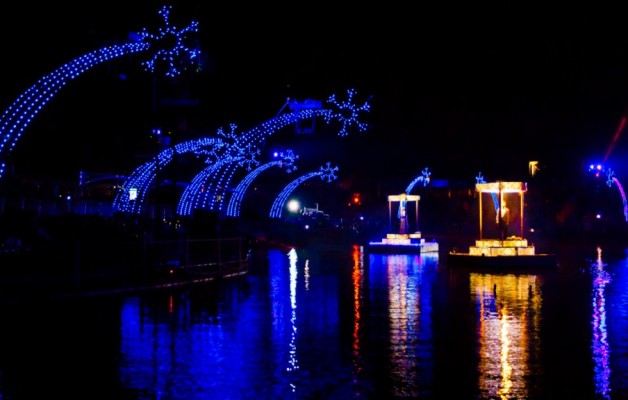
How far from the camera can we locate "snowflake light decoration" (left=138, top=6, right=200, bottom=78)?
25359mm

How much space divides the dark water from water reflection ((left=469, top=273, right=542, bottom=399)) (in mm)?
36

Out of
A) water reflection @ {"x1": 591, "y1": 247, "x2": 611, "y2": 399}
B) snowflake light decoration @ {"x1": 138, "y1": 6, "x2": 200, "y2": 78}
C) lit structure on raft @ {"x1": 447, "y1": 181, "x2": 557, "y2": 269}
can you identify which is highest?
snowflake light decoration @ {"x1": 138, "y1": 6, "x2": 200, "y2": 78}

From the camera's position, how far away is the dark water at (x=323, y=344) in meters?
10.1

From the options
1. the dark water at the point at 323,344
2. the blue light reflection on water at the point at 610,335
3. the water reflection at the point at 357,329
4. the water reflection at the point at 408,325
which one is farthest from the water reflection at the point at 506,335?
the water reflection at the point at 357,329

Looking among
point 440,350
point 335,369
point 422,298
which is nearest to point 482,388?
point 335,369

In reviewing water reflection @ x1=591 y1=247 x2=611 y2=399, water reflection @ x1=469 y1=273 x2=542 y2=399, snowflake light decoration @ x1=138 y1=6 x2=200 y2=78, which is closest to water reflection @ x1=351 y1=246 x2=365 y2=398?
water reflection @ x1=469 y1=273 x2=542 y2=399

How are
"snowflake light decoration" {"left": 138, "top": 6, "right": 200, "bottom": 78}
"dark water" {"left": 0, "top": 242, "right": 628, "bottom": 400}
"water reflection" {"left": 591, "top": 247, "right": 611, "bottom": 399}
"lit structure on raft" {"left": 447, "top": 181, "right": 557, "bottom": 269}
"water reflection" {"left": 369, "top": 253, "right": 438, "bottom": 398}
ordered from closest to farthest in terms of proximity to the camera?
"dark water" {"left": 0, "top": 242, "right": 628, "bottom": 400} → "water reflection" {"left": 591, "top": 247, "right": 611, "bottom": 399} → "water reflection" {"left": 369, "top": 253, "right": 438, "bottom": 398} → "snowflake light decoration" {"left": 138, "top": 6, "right": 200, "bottom": 78} → "lit structure on raft" {"left": 447, "top": 181, "right": 557, "bottom": 269}

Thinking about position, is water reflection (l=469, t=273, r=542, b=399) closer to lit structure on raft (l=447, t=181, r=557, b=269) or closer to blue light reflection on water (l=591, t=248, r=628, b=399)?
blue light reflection on water (l=591, t=248, r=628, b=399)

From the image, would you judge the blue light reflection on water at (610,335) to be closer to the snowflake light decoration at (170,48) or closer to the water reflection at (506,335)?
the water reflection at (506,335)

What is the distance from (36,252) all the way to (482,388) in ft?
46.3

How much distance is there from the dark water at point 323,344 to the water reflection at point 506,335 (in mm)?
36

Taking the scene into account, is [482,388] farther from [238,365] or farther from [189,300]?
[189,300]

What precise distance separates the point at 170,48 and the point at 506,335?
16419mm

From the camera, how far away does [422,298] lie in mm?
21203
